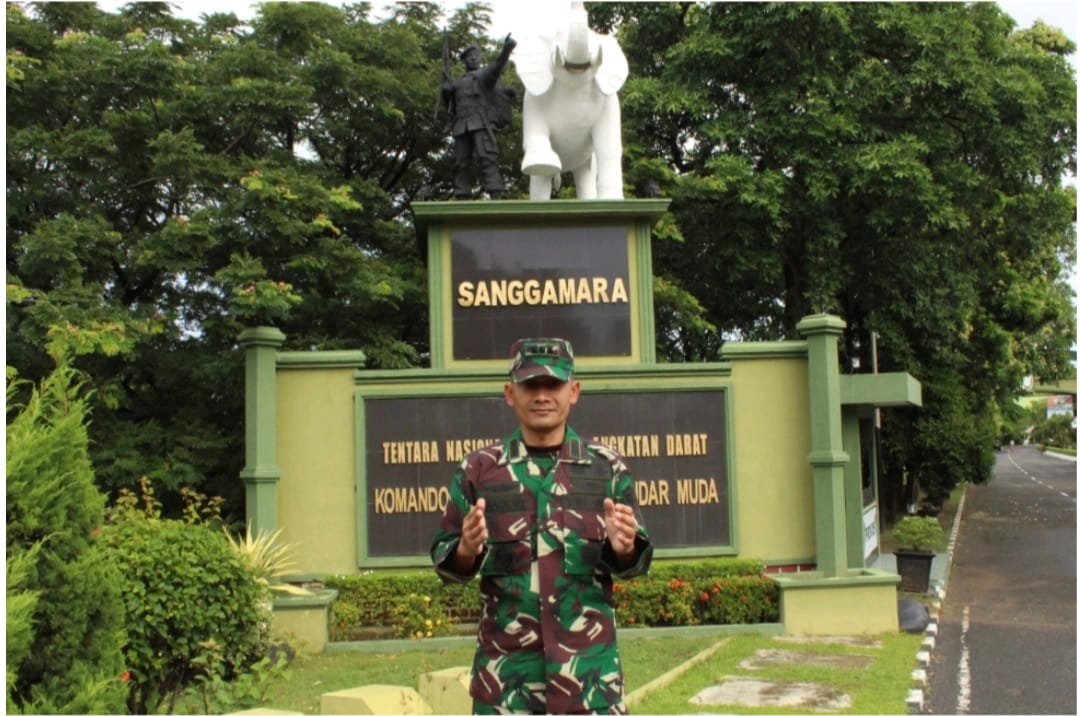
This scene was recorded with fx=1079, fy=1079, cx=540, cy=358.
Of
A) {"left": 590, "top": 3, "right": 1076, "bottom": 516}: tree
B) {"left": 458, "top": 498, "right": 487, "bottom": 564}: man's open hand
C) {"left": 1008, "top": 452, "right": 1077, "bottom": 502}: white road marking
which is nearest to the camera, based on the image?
{"left": 458, "top": 498, "right": 487, "bottom": 564}: man's open hand

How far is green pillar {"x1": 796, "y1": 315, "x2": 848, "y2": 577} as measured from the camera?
30.5 feet

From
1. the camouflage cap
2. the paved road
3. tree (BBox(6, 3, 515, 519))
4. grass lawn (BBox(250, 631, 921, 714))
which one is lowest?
the paved road

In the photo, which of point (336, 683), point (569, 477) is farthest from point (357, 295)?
point (569, 477)

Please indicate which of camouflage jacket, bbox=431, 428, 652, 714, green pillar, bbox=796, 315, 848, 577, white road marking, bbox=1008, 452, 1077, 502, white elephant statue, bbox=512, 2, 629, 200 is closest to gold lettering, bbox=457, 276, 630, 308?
white elephant statue, bbox=512, 2, 629, 200

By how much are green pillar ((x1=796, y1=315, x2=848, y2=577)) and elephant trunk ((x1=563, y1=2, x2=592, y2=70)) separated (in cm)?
312

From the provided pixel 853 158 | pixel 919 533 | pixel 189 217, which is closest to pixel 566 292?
pixel 919 533

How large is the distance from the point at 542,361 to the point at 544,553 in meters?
0.62

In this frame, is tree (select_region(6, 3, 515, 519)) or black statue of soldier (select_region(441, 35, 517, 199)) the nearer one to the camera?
black statue of soldier (select_region(441, 35, 517, 199))

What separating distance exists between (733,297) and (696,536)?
10.1m

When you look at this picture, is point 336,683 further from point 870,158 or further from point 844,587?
point 870,158

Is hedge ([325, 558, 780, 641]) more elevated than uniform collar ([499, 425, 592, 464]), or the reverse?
uniform collar ([499, 425, 592, 464])

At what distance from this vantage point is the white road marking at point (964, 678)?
712cm

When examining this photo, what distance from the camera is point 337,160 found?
16641mm

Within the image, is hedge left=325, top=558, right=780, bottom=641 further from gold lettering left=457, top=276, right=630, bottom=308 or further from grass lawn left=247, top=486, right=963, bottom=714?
gold lettering left=457, top=276, right=630, bottom=308
